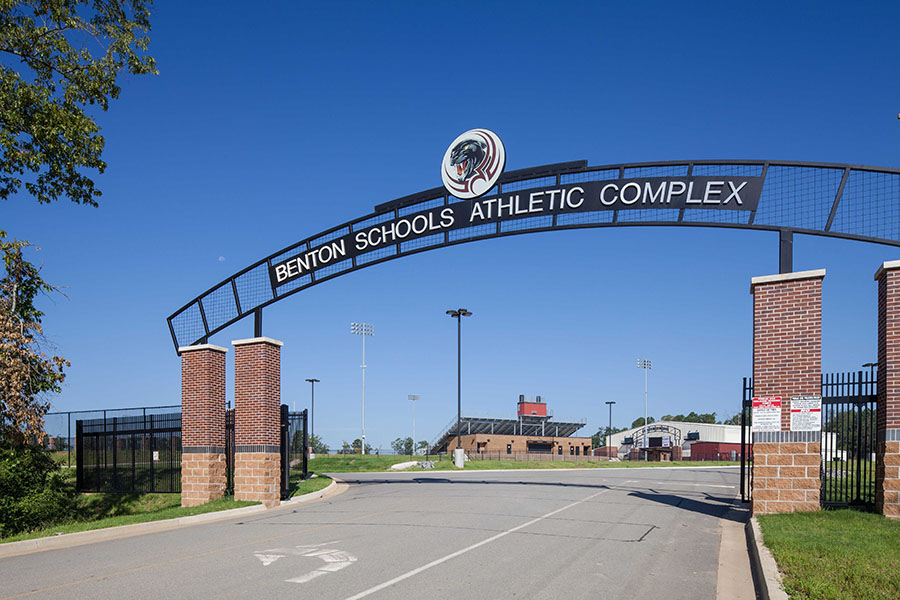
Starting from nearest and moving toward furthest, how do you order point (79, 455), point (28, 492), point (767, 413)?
point (767, 413) < point (28, 492) < point (79, 455)

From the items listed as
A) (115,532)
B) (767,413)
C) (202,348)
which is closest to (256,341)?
(202,348)

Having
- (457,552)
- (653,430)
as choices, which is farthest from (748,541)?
(653,430)

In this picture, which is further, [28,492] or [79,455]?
[79,455]

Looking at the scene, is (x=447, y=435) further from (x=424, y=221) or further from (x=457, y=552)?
(x=457, y=552)

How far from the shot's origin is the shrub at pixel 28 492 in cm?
1599

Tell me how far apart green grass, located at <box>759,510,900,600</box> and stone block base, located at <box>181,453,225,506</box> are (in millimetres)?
14790

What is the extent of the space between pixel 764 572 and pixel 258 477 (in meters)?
14.6

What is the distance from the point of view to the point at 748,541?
39.9 ft

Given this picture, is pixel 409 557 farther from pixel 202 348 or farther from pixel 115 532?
pixel 202 348

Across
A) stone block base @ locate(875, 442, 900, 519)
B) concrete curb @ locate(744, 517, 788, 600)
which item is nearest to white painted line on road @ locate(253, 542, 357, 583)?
concrete curb @ locate(744, 517, 788, 600)

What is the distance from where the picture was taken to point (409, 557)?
1034 cm

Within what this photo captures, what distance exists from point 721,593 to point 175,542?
9.70 metres

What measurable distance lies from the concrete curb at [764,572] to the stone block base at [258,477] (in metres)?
12.8

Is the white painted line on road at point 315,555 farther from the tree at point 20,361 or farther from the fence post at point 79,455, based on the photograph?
the fence post at point 79,455
